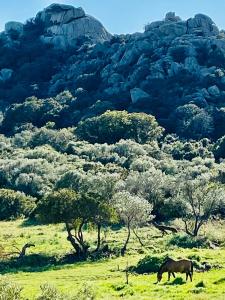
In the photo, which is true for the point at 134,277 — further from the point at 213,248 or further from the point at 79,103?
the point at 79,103

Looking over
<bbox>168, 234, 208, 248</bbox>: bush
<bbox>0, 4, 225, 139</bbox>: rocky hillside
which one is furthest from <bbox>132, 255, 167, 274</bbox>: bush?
<bbox>0, 4, 225, 139</bbox>: rocky hillside

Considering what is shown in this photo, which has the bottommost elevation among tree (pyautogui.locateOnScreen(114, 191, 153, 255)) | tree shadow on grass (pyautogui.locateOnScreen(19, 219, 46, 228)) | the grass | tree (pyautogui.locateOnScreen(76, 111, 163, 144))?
the grass

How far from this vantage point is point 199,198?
66.6 metres

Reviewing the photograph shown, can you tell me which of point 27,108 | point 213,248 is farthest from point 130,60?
point 213,248

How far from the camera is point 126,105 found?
571 feet

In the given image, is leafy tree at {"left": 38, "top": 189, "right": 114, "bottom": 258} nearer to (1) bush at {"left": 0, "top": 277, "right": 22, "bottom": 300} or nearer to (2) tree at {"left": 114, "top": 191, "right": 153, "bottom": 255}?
(2) tree at {"left": 114, "top": 191, "right": 153, "bottom": 255}

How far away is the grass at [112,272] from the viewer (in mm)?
33625

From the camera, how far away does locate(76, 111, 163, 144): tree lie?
484 feet

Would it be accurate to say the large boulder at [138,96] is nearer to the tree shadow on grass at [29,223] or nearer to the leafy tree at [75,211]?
the tree shadow on grass at [29,223]

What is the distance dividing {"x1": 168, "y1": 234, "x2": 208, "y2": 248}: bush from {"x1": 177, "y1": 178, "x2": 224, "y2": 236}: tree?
4.88 metres

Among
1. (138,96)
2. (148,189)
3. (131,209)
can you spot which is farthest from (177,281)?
(138,96)

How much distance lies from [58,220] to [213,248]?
17.5 m

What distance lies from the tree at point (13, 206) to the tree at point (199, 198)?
28.2 metres

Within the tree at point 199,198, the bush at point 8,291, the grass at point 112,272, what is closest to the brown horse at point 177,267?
the grass at point 112,272
